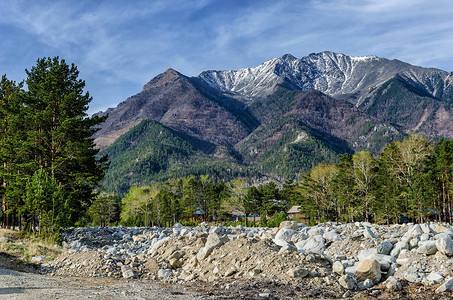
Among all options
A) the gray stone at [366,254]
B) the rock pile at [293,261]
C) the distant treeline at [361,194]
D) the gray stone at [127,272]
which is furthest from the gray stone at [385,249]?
the distant treeline at [361,194]

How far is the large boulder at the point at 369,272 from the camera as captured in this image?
1163cm

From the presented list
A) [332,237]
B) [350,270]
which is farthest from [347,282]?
[332,237]

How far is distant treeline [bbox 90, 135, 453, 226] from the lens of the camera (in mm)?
50188

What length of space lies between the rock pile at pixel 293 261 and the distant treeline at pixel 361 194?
38.8 metres

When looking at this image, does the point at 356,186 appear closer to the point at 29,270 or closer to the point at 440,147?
the point at 440,147

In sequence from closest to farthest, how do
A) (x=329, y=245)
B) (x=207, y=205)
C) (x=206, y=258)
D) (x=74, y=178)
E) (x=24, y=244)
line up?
1. (x=206, y=258)
2. (x=329, y=245)
3. (x=24, y=244)
4. (x=74, y=178)
5. (x=207, y=205)

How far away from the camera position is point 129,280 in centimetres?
1345

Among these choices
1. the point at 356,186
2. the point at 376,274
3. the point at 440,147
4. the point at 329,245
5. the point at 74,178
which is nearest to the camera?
the point at 376,274

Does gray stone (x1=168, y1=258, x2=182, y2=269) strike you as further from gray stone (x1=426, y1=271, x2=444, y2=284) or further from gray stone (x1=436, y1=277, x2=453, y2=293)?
gray stone (x1=436, y1=277, x2=453, y2=293)

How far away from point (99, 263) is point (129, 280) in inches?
104

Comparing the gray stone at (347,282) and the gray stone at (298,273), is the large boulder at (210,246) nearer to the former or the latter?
the gray stone at (298,273)

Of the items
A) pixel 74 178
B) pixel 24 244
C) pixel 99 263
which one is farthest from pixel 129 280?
pixel 74 178

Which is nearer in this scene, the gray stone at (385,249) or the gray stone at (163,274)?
the gray stone at (163,274)

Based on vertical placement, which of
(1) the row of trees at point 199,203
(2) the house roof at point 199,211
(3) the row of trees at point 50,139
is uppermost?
(3) the row of trees at point 50,139
